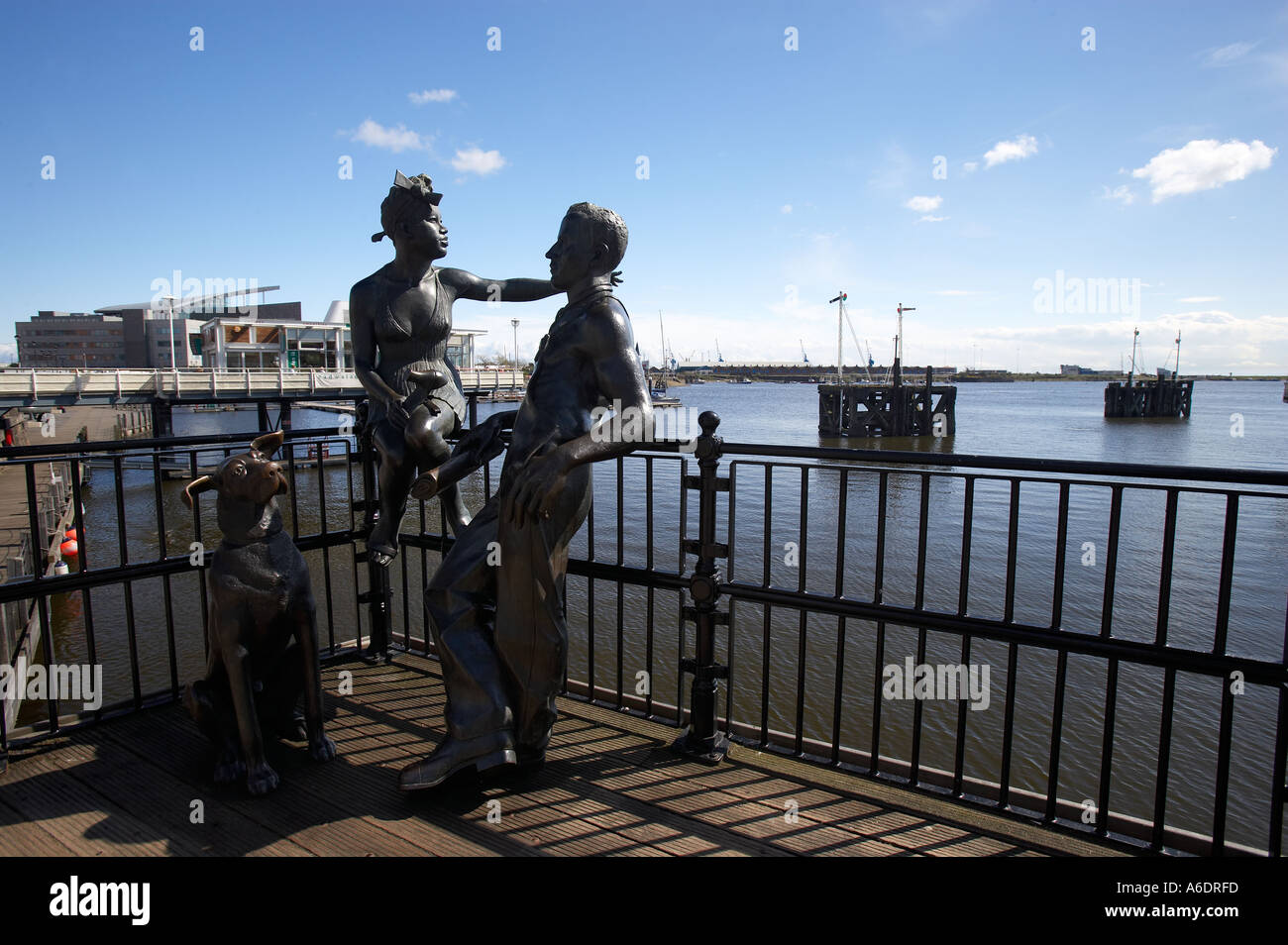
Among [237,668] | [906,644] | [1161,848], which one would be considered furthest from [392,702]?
[906,644]

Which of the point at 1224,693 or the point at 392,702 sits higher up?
the point at 1224,693

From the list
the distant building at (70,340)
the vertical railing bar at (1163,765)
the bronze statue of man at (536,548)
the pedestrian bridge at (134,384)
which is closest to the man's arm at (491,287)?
the bronze statue of man at (536,548)

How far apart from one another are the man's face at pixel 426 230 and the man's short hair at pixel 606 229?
1.05 m

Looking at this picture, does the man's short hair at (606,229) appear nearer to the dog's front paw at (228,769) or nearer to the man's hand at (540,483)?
the man's hand at (540,483)

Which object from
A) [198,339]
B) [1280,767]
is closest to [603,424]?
[1280,767]

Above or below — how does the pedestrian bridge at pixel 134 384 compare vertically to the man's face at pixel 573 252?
below

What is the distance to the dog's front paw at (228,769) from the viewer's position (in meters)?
3.47

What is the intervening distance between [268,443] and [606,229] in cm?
179

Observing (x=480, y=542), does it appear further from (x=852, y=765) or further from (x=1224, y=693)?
(x=1224, y=693)

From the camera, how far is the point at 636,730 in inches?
161

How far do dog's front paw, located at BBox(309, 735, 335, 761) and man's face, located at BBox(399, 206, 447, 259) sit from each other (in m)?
2.55

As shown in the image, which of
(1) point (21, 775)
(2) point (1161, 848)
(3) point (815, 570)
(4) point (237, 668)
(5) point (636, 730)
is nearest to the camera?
(2) point (1161, 848)

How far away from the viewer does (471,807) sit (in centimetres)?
329

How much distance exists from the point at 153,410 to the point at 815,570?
26.5 metres
